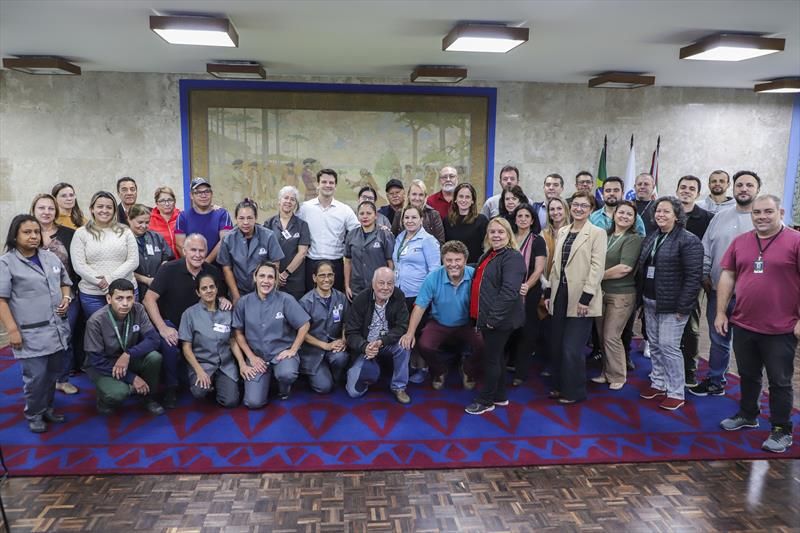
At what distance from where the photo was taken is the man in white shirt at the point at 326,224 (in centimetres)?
503

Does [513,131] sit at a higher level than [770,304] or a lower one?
higher

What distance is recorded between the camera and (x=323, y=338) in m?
4.59

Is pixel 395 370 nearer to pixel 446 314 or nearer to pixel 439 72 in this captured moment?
pixel 446 314

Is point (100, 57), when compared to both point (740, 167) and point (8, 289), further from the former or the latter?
point (740, 167)

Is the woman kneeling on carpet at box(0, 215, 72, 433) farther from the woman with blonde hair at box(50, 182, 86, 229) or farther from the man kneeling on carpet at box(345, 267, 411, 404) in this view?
the man kneeling on carpet at box(345, 267, 411, 404)

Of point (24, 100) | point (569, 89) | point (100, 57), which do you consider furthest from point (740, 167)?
point (24, 100)

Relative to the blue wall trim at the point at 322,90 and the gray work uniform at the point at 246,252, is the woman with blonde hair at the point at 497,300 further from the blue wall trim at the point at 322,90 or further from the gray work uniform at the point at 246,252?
the blue wall trim at the point at 322,90

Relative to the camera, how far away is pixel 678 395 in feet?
14.3

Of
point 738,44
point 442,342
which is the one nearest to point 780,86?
point 738,44

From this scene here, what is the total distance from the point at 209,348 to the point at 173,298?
546 mm

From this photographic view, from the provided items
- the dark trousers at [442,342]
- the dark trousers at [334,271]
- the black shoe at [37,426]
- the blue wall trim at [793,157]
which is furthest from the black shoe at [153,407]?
the blue wall trim at [793,157]

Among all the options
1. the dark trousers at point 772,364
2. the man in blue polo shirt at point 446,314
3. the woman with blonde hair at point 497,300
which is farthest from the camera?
the man in blue polo shirt at point 446,314

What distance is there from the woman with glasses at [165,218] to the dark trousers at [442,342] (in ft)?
8.14

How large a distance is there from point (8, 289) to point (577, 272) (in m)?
4.03
